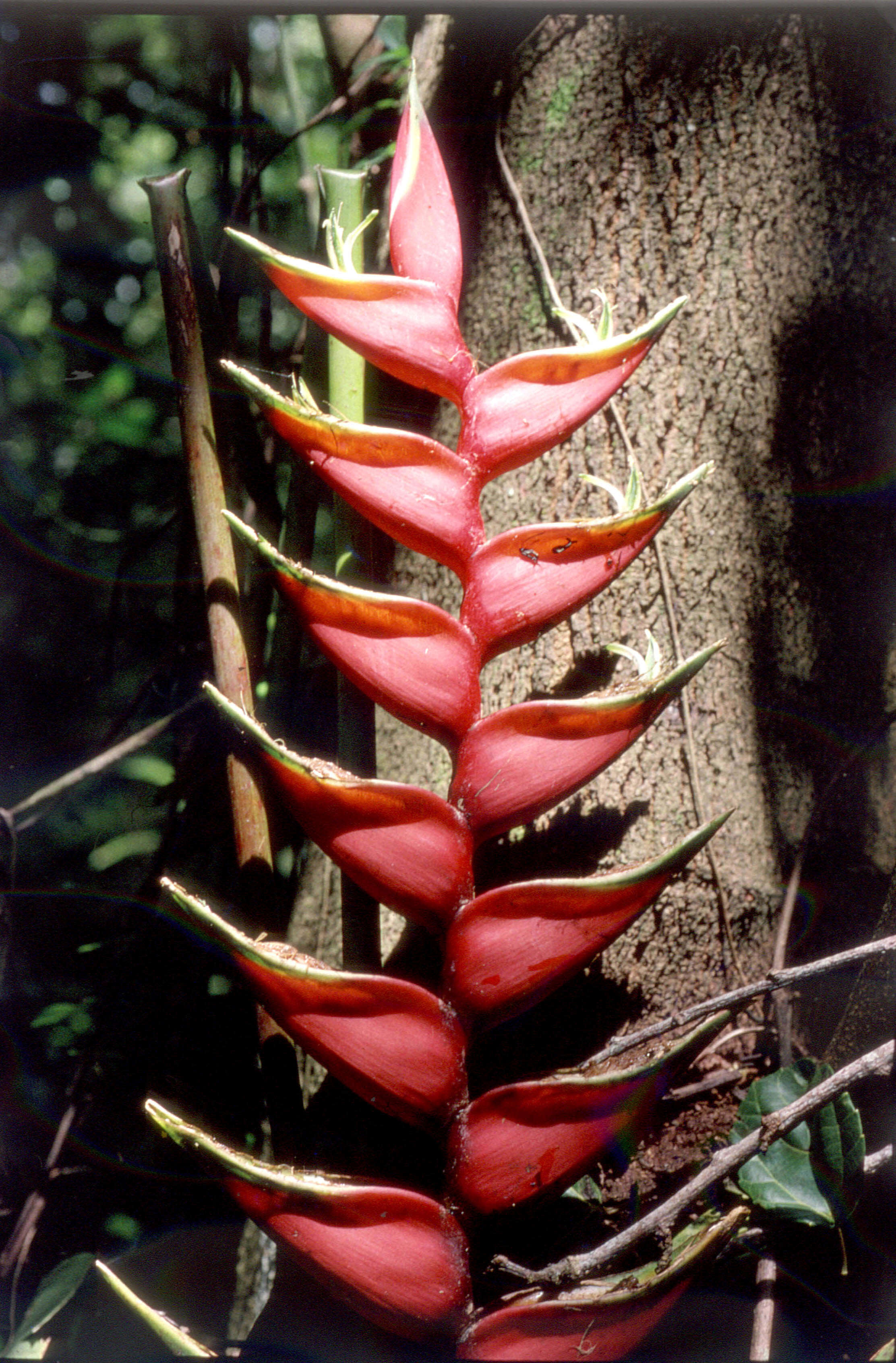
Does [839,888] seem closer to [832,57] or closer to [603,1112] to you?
→ [603,1112]

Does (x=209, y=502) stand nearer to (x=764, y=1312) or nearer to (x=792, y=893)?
(x=792, y=893)

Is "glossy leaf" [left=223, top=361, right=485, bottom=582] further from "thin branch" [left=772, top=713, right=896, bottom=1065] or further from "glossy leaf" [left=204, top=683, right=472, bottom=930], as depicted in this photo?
"thin branch" [left=772, top=713, right=896, bottom=1065]

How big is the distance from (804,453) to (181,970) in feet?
2.47

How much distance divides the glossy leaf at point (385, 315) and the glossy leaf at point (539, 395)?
2cm

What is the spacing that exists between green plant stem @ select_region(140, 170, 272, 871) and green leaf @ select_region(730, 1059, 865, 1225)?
360 millimetres

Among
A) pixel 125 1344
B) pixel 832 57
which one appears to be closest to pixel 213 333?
pixel 832 57

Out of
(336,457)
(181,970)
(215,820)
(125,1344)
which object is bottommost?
(125,1344)

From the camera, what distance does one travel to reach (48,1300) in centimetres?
68

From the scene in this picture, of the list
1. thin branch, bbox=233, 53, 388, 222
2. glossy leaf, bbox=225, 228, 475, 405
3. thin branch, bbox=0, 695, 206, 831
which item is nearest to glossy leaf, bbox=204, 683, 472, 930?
glossy leaf, bbox=225, 228, 475, 405

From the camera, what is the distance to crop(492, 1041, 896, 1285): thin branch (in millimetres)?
421

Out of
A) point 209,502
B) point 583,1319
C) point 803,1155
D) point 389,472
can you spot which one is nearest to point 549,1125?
point 583,1319

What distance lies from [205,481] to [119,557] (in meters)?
0.61

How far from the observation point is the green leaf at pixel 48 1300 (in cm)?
67

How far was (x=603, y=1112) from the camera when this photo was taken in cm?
41
